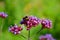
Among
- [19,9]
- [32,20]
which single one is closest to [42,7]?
[19,9]

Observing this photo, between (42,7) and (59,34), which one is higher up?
(42,7)

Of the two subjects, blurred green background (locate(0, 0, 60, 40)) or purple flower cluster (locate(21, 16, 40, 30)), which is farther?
blurred green background (locate(0, 0, 60, 40))

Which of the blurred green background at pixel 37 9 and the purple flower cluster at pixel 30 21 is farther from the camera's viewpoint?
the blurred green background at pixel 37 9

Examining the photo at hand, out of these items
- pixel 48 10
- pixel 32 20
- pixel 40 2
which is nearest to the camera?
pixel 32 20

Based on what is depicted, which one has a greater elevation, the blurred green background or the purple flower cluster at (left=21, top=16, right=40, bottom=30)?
the blurred green background

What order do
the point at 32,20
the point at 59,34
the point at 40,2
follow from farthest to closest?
the point at 40,2, the point at 59,34, the point at 32,20

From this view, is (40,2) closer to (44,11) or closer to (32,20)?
(44,11)

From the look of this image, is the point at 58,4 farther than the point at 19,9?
Yes

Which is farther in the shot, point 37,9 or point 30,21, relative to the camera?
point 37,9

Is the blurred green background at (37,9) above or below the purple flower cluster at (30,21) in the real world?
above

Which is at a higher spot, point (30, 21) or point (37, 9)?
point (37, 9)
